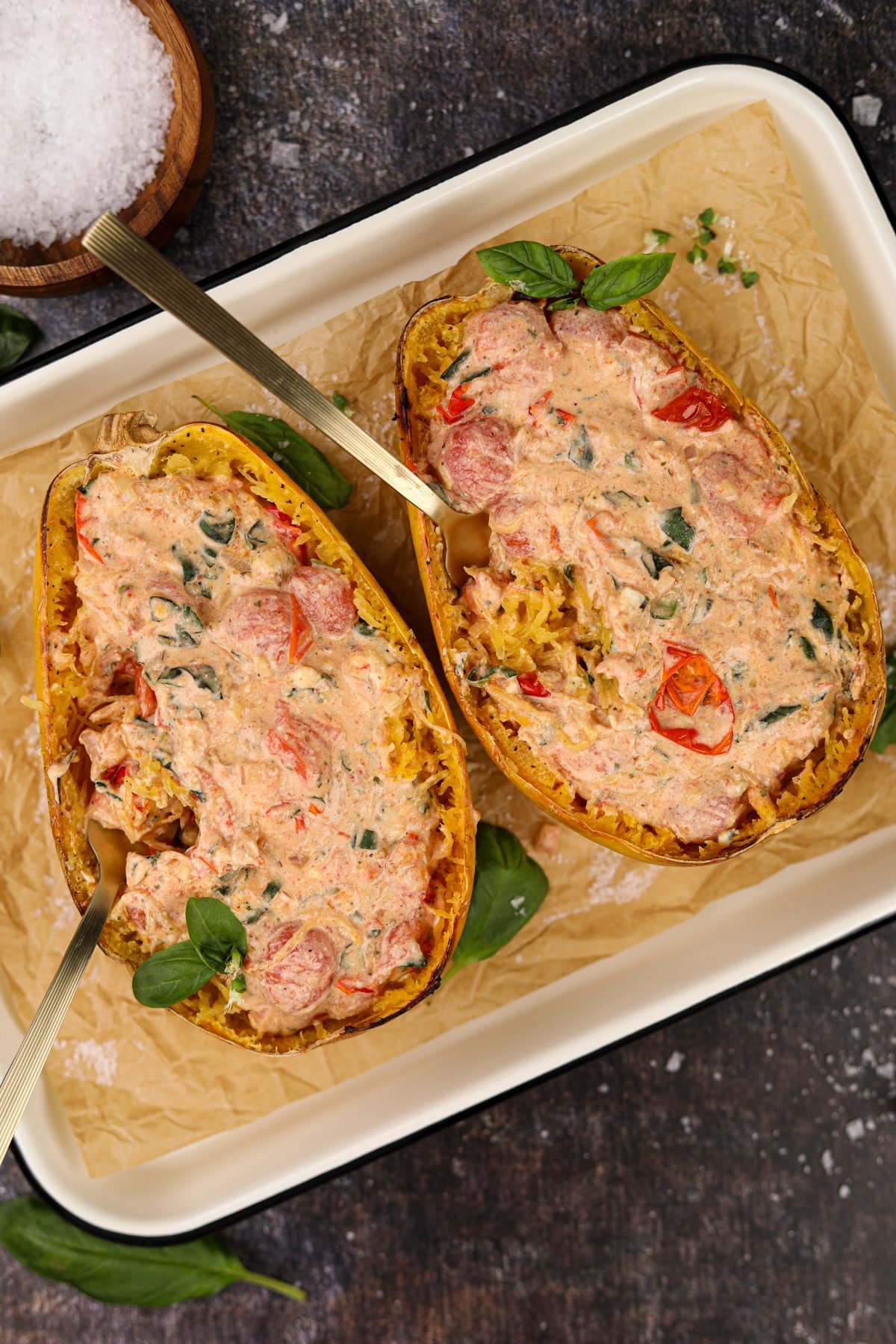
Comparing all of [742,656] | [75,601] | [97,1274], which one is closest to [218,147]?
[75,601]

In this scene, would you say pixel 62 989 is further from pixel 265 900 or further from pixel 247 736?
pixel 247 736

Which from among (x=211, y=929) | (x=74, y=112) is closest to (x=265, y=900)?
(x=211, y=929)

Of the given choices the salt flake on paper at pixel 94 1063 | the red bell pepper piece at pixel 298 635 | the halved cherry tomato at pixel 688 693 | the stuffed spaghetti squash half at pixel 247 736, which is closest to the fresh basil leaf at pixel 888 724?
the halved cherry tomato at pixel 688 693

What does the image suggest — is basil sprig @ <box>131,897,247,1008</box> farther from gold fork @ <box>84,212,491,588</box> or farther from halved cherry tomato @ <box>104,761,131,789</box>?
gold fork @ <box>84,212,491,588</box>

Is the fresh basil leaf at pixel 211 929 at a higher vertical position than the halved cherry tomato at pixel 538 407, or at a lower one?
lower

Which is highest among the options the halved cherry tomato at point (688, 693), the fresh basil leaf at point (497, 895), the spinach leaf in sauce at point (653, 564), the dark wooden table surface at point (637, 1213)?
the spinach leaf in sauce at point (653, 564)

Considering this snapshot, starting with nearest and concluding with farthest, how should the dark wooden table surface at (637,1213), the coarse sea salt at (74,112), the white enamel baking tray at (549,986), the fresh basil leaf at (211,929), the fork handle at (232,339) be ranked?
the fork handle at (232,339), the fresh basil leaf at (211,929), the white enamel baking tray at (549,986), the coarse sea salt at (74,112), the dark wooden table surface at (637,1213)

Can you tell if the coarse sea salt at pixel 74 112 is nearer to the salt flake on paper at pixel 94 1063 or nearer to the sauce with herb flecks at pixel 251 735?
the sauce with herb flecks at pixel 251 735

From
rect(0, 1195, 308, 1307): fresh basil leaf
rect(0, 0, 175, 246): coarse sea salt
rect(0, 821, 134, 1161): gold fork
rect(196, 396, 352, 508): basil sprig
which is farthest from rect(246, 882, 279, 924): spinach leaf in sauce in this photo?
rect(0, 0, 175, 246): coarse sea salt
